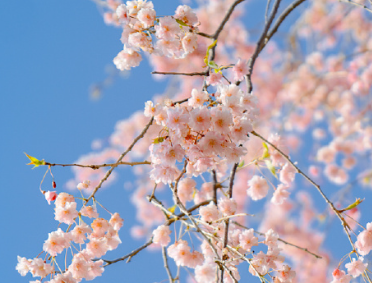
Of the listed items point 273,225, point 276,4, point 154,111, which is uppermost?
point 273,225

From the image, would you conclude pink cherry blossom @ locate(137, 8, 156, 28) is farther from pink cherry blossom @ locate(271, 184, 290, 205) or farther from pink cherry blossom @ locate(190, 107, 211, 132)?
pink cherry blossom @ locate(271, 184, 290, 205)

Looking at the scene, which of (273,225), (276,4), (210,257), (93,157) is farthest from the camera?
(93,157)

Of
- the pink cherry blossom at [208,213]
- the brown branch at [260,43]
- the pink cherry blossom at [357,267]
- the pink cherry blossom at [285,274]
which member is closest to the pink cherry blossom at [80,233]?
the pink cherry blossom at [208,213]

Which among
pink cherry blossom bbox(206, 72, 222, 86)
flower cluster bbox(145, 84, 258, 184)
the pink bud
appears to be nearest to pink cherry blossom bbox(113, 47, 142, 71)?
pink cherry blossom bbox(206, 72, 222, 86)

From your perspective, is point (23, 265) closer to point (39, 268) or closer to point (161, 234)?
point (39, 268)

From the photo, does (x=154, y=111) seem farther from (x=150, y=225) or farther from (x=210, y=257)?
(x=150, y=225)

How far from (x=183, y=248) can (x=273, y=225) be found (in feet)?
15.8

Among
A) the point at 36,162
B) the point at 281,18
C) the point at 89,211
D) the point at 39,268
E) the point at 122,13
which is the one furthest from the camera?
the point at 281,18

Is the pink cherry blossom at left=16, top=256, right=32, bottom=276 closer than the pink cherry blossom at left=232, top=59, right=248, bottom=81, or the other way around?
the pink cherry blossom at left=16, top=256, right=32, bottom=276

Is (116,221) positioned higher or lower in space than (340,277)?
higher

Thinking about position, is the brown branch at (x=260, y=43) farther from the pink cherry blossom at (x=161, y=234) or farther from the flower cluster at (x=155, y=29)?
the pink cherry blossom at (x=161, y=234)

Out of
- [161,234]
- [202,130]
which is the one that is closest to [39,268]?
[161,234]

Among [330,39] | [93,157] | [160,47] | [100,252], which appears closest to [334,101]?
[330,39]

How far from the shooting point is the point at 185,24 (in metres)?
2.12
